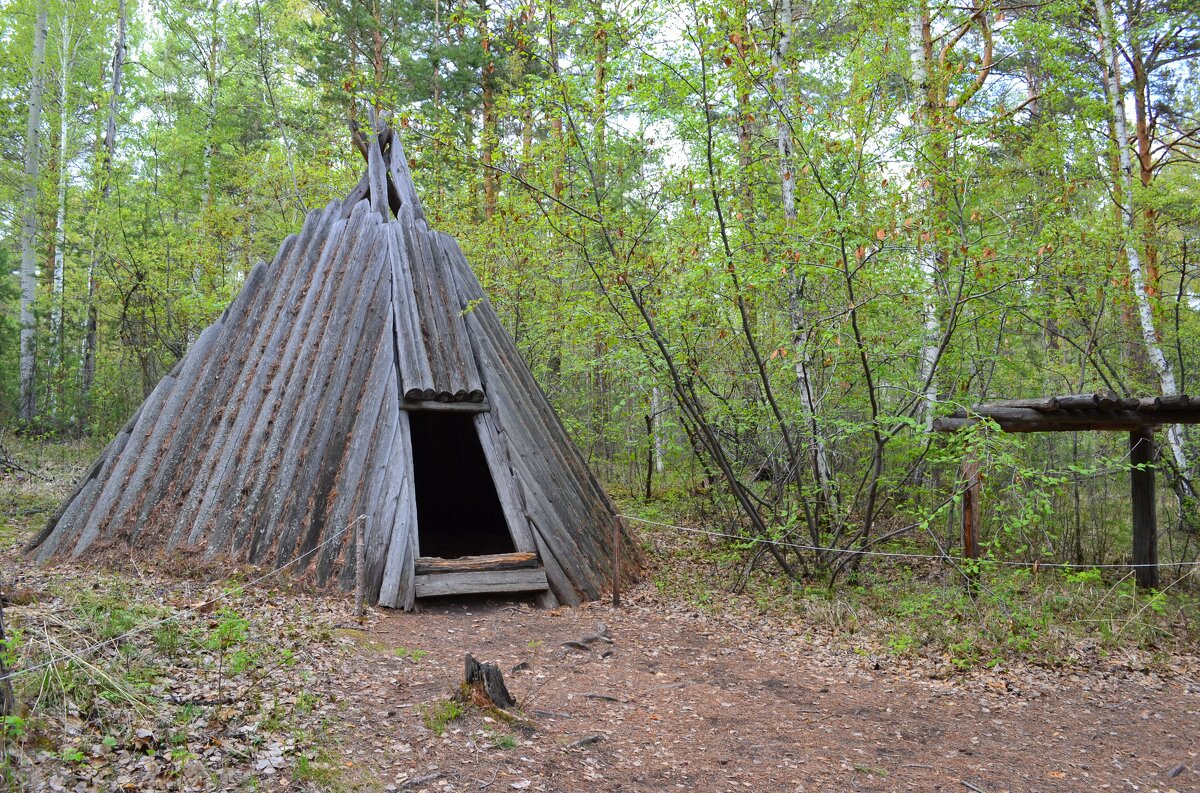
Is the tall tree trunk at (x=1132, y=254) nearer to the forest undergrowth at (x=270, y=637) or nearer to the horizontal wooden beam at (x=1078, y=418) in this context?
the horizontal wooden beam at (x=1078, y=418)

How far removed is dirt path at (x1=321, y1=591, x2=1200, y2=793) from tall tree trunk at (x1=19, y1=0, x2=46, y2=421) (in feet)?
42.0

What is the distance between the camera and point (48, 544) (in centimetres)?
784

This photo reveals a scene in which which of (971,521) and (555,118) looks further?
(555,118)

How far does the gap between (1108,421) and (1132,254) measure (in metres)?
3.41

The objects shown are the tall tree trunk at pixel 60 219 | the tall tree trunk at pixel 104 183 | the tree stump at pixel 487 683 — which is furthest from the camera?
the tall tree trunk at pixel 60 219

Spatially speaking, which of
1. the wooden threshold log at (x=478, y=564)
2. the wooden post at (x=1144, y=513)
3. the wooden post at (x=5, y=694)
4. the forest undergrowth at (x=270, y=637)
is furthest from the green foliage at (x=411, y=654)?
the wooden post at (x=1144, y=513)

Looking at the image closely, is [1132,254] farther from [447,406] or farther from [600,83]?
[447,406]

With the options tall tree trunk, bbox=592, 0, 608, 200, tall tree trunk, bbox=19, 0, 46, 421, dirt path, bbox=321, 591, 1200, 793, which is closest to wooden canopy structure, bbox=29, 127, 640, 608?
dirt path, bbox=321, 591, 1200, 793

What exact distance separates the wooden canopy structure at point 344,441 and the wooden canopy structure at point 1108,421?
12.4 feet

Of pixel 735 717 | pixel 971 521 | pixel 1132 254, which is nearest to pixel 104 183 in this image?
pixel 735 717

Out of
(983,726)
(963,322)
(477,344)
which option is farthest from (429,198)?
(983,726)

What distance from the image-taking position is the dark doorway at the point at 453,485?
1155 cm

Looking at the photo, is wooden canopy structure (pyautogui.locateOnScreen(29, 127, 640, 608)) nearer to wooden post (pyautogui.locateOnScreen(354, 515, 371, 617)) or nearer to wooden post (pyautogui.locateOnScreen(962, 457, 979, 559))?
wooden post (pyautogui.locateOnScreen(354, 515, 371, 617))

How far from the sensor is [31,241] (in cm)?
1602
